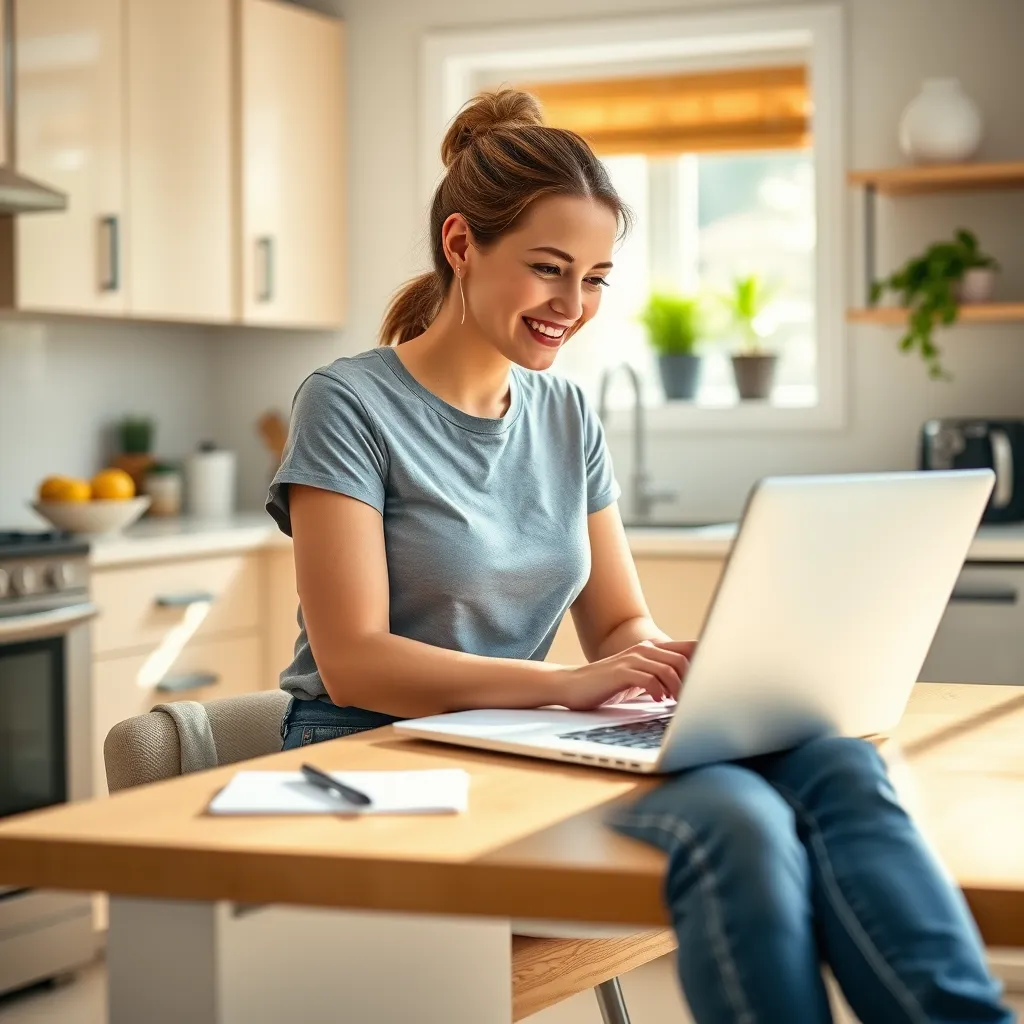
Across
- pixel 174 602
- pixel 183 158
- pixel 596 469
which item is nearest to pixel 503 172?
pixel 596 469

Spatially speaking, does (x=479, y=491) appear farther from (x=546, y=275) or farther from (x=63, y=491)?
(x=63, y=491)

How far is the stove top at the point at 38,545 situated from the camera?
9.46 feet

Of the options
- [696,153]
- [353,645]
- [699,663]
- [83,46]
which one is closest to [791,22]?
[696,153]

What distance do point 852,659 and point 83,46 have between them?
2.73m

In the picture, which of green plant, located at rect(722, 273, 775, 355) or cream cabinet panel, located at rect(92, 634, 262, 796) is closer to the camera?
cream cabinet panel, located at rect(92, 634, 262, 796)

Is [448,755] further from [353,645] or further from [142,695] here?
[142,695]

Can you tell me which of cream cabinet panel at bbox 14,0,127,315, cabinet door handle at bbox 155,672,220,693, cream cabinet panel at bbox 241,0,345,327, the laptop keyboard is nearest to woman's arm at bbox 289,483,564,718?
the laptop keyboard

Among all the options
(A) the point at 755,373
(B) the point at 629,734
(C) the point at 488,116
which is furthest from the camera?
(A) the point at 755,373

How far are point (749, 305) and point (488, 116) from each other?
2.27 m

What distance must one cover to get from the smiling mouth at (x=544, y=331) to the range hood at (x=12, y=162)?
1.80 m

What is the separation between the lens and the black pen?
1022mm

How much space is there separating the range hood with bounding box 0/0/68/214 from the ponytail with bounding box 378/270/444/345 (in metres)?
1.47

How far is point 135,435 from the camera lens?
4020 millimetres

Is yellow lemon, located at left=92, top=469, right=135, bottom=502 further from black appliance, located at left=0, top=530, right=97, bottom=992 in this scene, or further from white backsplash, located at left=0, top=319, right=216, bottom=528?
white backsplash, located at left=0, top=319, right=216, bottom=528
